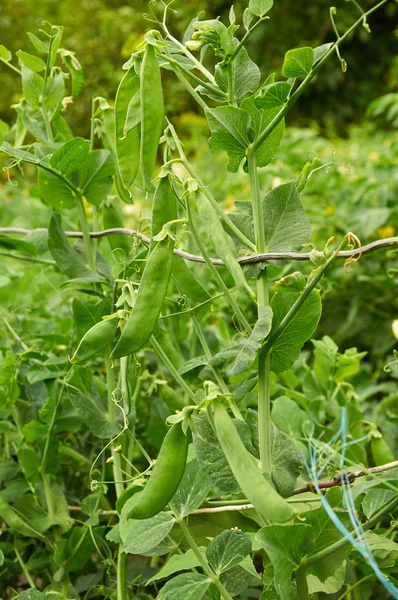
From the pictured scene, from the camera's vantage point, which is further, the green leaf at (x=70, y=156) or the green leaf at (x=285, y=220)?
the green leaf at (x=70, y=156)

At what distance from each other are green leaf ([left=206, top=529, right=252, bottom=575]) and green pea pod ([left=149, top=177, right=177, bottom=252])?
0.91 feet

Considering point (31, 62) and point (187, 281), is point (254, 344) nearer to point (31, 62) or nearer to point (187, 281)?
point (187, 281)

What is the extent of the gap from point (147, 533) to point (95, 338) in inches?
7.8

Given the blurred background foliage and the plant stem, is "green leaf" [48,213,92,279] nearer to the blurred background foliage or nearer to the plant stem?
the plant stem

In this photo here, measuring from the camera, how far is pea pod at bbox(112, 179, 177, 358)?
651 millimetres

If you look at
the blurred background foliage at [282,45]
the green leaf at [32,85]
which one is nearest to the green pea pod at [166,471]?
the green leaf at [32,85]

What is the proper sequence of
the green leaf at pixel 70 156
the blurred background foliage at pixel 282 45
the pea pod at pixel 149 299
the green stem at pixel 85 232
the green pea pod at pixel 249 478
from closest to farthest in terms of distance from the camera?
the green pea pod at pixel 249 478 < the pea pod at pixel 149 299 < the green leaf at pixel 70 156 < the green stem at pixel 85 232 < the blurred background foliage at pixel 282 45

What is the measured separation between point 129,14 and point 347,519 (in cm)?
616

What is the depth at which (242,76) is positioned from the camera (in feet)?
2.41

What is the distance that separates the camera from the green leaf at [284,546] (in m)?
0.61

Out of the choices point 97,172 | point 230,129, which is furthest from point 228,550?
point 97,172

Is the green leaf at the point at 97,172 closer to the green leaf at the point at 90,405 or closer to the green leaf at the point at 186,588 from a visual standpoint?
the green leaf at the point at 90,405

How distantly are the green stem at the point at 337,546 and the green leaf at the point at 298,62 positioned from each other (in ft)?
1.26

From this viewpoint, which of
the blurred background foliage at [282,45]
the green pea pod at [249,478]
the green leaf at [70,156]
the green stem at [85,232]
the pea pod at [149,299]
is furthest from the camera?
the blurred background foliage at [282,45]
